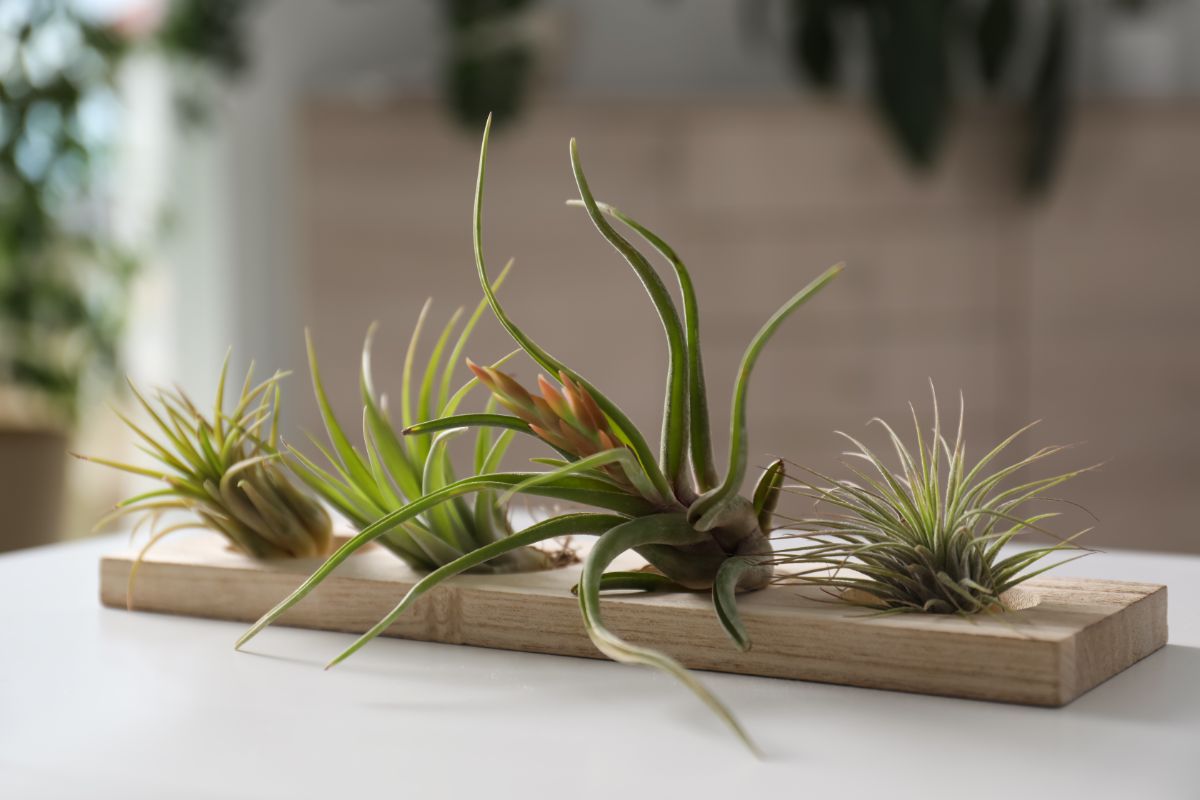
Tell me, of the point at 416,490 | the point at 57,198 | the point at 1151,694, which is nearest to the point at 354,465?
the point at 416,490

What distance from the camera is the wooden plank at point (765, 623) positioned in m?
0.53

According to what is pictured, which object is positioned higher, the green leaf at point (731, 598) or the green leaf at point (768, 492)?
the green leaf at point (768, 492)

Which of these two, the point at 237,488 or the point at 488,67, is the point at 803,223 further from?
the point at 237,488

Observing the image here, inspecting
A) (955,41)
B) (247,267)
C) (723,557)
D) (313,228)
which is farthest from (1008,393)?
(723,557)

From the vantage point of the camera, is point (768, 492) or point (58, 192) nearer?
point (768, 492)

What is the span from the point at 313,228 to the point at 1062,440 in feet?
6.20

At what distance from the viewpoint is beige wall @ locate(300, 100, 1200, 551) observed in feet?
10.1

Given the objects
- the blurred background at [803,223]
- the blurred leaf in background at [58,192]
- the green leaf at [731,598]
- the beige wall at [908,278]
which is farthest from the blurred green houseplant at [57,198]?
the green leaf at [731,598]

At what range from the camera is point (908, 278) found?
3092mm

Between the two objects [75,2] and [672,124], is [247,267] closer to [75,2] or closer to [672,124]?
[75,2]

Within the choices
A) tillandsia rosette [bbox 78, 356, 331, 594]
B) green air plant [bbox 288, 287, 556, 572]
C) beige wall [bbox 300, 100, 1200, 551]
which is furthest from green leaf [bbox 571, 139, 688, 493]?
beige wall [bbox 300, 100, 1200, 551]

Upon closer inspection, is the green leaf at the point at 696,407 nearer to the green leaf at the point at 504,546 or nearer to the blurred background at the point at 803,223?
the green leaf at the point at 504,546

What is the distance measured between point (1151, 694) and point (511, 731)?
0.27 meters

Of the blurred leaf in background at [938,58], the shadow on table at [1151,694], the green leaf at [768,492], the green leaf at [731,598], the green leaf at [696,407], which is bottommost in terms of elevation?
the shadow on table at [1151,694]
